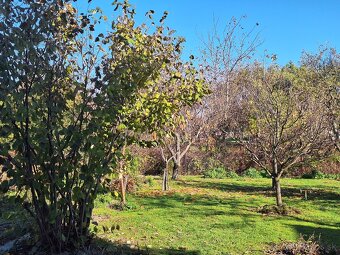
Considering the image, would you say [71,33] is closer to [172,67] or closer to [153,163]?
[172,67]

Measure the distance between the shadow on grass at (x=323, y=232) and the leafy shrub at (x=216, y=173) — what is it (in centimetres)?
1402

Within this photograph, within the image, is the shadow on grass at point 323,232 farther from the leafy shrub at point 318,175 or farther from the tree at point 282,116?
the leafy shrub at point 318,175

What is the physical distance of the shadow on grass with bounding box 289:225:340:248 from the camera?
23.6ft

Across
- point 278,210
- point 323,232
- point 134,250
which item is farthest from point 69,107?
point 278,210

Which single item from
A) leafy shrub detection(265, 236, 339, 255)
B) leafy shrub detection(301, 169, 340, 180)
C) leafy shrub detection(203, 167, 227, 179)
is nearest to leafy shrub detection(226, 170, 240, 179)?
leafy shrub detection(203, 167, 227, 179)

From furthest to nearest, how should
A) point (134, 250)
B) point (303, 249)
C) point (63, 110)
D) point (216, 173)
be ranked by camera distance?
1. point (216, 173)
2. point (303, 249)
3. point (134, 250)
4. point (63, 110)

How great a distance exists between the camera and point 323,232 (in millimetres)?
7938

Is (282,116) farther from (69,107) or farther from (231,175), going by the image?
(231,175)

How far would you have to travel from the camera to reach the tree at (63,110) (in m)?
3.57

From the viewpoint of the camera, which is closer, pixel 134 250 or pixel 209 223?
pixel 134 250

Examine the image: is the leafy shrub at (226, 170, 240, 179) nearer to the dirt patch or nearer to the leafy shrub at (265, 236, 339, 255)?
the dirt patch

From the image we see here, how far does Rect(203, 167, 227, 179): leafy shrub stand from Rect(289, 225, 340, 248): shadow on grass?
552 inches

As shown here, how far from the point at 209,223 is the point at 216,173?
571 inches

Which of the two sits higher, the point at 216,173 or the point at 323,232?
the point at 216,173
